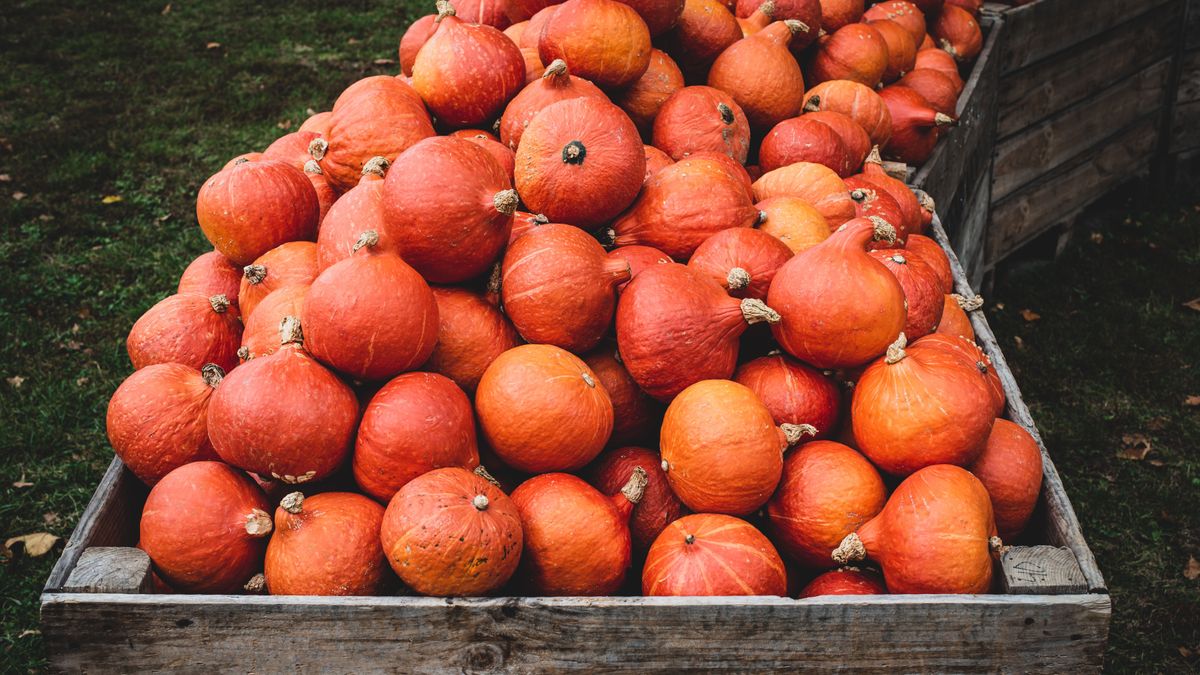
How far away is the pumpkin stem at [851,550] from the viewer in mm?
2139

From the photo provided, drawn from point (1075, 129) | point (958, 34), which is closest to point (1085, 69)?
point (1075, 129)

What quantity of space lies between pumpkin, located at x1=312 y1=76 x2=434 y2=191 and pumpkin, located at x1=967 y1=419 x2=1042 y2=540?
1.99 metres

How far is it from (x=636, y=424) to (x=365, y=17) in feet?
30.1

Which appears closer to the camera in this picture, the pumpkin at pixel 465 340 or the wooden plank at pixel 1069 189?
the pumpkin at pixel 465 340

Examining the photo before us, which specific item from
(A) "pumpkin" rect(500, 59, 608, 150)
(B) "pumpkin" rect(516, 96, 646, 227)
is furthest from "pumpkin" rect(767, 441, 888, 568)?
(A) "pumpkin" rect(500, 59, 608, 150)

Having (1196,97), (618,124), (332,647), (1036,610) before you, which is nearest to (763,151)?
(618,124)

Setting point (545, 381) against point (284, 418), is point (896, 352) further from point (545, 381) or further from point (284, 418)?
point (284, 418)

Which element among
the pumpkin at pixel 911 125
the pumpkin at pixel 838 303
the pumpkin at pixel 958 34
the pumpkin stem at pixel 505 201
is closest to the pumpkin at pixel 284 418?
the pumpkin stem at pixel 505 201

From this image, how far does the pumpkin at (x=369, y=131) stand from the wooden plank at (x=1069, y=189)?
14.1ft

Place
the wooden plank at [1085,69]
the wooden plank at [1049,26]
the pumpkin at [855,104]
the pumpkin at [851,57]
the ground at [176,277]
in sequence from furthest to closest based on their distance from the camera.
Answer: the wooden plank at [1085,69]
the wooden plank at [1049,26]
the pumpkin at [851,57]
the ground at [176,277]
the pumpkin at [855,104]

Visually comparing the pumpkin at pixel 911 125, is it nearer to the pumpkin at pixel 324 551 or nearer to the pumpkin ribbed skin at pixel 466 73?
the pumpkin ribbed skin at pixel 466 73

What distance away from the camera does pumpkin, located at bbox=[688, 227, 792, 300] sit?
2.55 metres

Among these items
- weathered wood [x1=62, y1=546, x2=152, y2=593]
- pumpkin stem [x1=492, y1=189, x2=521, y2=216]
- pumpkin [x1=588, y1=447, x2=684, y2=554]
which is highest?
pumpkin stem [x1=492, y1=189, x2=521, y2=216]

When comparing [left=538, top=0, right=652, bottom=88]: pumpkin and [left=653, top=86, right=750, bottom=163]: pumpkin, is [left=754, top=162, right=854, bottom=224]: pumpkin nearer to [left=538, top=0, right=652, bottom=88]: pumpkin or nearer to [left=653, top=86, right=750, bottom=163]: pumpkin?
[left=653, top=86, right=750, bottom=163]: pumpkin
